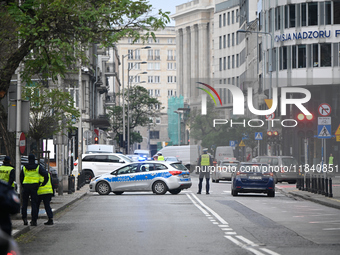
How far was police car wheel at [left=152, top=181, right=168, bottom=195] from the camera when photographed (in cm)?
3120

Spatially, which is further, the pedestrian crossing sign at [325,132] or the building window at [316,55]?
the building window at [316,55]

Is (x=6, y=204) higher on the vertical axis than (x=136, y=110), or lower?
lower

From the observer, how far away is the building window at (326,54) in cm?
5800

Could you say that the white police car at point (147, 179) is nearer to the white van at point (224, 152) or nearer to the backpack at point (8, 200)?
the backpack at point (8, 200)

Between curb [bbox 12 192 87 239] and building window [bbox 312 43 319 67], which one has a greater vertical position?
building window [bbox 312 43 319 67]

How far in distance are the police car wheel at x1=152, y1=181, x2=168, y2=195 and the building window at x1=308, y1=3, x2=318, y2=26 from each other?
31.8m

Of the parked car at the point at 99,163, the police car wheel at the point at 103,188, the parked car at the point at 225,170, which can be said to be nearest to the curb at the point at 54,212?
the police car wheel at the point at 103,188

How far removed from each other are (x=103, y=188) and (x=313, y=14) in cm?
3272

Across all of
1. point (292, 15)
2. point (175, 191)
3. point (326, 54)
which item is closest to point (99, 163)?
point (175, 191)

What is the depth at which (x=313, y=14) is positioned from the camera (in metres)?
59.2

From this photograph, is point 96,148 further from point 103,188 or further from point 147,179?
point 147,179

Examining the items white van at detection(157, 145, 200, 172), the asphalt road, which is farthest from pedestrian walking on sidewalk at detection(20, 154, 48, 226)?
white van at detection(157, 145, 200, 172)

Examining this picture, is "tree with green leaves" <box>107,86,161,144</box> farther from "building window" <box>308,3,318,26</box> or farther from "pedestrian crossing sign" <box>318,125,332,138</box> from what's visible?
"pedestrian crossing sign" <box>318,125,332,138</box>

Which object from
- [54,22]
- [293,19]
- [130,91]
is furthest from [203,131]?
[54,22]
